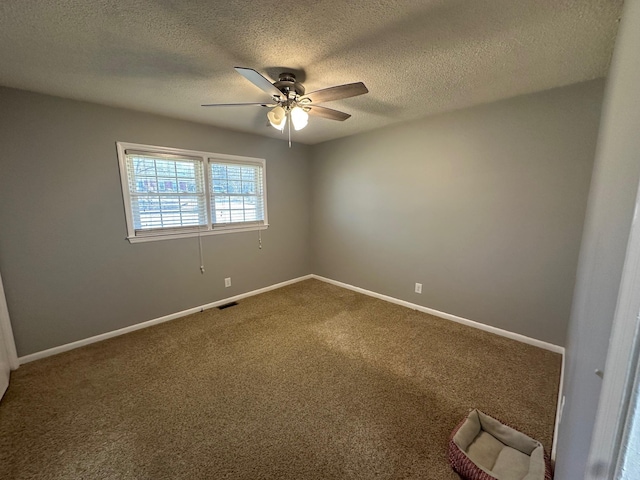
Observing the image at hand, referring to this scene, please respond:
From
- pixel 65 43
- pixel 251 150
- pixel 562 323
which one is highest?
pixel 65 43

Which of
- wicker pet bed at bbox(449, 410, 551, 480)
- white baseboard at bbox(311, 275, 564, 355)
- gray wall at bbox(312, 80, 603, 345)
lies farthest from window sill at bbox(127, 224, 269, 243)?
wicker pet bed at bbox(449, 410, 551, 480)

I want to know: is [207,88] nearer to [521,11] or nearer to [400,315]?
[521,11]

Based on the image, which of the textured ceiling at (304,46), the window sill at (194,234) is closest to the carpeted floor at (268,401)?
the window sill at (194,234)

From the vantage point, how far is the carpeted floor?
1433mm

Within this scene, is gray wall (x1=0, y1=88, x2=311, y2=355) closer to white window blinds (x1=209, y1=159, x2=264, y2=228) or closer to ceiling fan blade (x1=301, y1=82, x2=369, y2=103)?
white window blinds (x1=209, y1=159, x2=264, y2=228)

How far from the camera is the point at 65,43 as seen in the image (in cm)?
154

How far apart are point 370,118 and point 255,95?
53.4 inches

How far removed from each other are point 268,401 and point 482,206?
8.80 ft

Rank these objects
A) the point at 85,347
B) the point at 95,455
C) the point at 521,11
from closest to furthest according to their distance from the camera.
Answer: the point at 521,11 → the point at 95,455 → the point at 85,347

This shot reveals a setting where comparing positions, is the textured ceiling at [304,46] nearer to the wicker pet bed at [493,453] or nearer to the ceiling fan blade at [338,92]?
the ceiling fan blade at [338,92]

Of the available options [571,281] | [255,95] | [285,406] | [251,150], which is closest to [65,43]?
[255,95]

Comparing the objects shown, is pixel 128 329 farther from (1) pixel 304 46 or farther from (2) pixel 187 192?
(1) pixel 304 46

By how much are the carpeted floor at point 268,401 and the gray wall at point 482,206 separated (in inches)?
17.1

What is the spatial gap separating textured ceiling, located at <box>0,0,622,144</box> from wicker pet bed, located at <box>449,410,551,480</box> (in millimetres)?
2271
